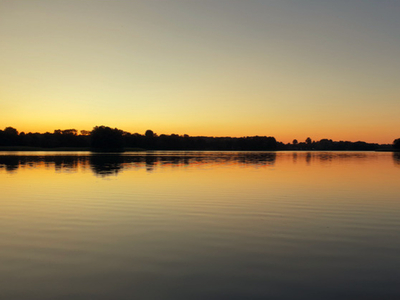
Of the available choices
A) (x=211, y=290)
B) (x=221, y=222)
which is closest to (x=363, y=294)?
(x=211, y=290)

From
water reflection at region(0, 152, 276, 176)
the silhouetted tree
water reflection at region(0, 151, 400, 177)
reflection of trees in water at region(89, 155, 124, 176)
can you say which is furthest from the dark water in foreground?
the silhouetted tree

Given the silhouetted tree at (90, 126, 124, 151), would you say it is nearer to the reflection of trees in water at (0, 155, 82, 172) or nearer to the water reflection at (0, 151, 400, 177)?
the water reflection at (0, 151, 400, 177)

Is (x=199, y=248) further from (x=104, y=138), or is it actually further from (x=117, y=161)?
(x=104, y=138)

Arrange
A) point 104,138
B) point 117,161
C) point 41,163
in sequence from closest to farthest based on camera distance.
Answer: point 41,163, point 117,161, point 104,138

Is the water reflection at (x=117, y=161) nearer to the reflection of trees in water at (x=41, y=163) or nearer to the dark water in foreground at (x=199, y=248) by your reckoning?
the reflection of trees in water at (x=41, y=163)

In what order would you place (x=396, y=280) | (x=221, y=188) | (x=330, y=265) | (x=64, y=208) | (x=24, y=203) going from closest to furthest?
(x=396, y=280) → (x=330, y=265) → (x=64, y=208) → (x=24, y=203) → (x=221, y=188)

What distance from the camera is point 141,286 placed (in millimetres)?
7391

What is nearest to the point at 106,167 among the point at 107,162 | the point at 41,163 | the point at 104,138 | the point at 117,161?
the point at 107,162

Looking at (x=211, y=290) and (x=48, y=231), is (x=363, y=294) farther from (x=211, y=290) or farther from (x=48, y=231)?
(x=48, y=231)

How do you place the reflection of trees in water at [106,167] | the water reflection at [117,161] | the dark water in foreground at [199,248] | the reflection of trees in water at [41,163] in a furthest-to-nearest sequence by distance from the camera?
the water reflection at [117,161]
the reflection of trees in water at [41,163]
the reflection of trees in water at [106,167]
the dark water in foreground at [199,248]

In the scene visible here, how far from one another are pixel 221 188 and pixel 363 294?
1835 centimetres

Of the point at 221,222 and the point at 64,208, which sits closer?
the point at 221,222

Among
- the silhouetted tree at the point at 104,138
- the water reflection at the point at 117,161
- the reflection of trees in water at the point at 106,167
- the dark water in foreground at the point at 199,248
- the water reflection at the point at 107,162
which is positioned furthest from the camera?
the silhouetted tree at the point at 104,138

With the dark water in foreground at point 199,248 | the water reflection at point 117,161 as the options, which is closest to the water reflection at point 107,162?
the water reflection at point 117,161
